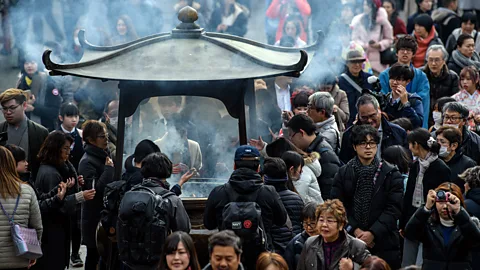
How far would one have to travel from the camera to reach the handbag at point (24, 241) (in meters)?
10.1

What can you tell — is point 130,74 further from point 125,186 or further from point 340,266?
point 340,266

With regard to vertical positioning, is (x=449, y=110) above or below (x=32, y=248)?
above

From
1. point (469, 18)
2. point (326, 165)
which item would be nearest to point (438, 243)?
point (326, 165)

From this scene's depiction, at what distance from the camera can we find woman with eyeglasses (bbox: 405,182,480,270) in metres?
9.79

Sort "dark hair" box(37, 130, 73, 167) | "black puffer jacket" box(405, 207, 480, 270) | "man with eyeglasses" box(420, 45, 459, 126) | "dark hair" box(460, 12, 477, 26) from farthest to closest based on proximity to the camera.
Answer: "dark hair" box(460, 12, 477, 26) → "man with eyeglasses" box(420, 45, 459, 126) → "dark hair" box(37, 130, 73, 167) → "black puffer jacket" box(405, 207, 480, 270)

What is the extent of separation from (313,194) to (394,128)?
4.49ft

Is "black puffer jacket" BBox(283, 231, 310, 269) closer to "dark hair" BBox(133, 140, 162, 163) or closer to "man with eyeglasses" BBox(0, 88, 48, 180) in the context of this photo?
"dark hair" BBox(133, 140, 162, 163)

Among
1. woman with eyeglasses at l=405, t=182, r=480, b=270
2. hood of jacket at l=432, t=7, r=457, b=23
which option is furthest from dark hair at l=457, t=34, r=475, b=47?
woman with eyeglasses at l=405, t=182, r=480, b=270

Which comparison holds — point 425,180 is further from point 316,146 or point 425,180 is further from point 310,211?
point 310,211

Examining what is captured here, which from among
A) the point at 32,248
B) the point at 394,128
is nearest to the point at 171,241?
the point at 32,248

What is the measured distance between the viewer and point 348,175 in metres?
10.4

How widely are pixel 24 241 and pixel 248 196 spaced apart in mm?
1925

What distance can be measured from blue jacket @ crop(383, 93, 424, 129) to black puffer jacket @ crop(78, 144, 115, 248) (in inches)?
120

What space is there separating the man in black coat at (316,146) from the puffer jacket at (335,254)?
215 centimetres
